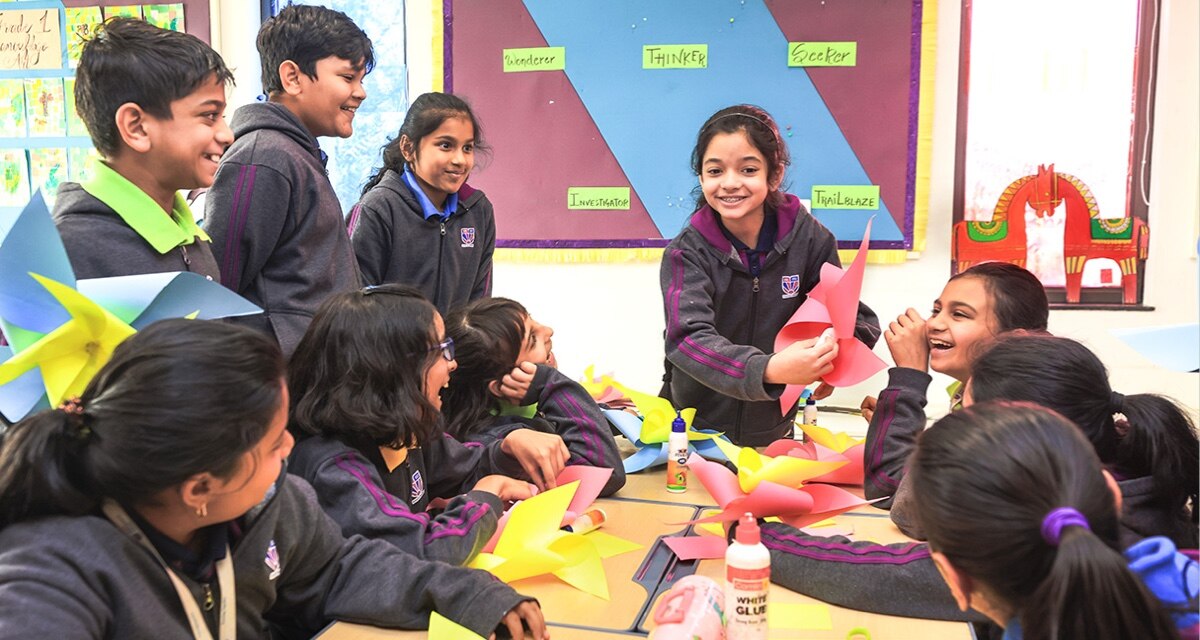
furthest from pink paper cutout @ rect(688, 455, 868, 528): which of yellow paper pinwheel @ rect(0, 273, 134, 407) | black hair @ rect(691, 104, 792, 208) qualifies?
yellow paper pinwheel @ rect(0, 273, 134, 407)

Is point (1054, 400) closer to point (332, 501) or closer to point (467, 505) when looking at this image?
point (467, 505)

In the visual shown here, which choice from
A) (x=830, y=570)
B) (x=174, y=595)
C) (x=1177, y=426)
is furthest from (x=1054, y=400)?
(x=174, y=595)

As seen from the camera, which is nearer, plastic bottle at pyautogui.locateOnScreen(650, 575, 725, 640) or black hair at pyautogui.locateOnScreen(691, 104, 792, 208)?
plastic bottle at pyautogui.locateOnScreen(650, 575, 725, 640)

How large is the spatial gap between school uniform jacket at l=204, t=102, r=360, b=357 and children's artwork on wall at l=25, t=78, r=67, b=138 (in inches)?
110

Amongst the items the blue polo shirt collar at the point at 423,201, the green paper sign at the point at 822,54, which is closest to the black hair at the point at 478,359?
the blue polo shirt collar at the point at 423,201

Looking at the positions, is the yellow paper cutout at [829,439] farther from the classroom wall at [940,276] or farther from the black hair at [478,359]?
the classroom wall at [940,276]

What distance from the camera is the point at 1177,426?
1423mm

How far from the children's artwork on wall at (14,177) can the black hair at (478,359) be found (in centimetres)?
331

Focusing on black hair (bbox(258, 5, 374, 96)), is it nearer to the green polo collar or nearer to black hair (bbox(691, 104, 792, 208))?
the green polo collar

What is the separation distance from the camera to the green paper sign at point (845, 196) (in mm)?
3701

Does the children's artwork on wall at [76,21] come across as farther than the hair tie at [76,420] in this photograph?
Yes

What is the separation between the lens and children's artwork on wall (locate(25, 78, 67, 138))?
440 centimetres

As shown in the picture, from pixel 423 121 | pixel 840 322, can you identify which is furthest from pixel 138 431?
pixel 423 121

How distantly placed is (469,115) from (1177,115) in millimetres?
2573
